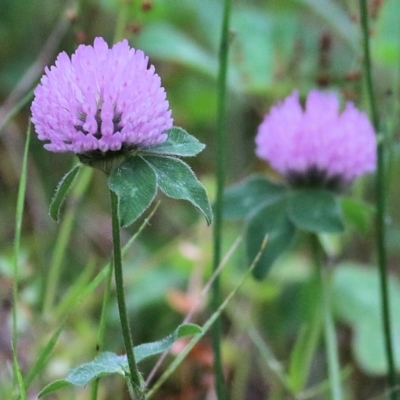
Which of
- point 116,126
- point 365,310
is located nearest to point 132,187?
point 116,126

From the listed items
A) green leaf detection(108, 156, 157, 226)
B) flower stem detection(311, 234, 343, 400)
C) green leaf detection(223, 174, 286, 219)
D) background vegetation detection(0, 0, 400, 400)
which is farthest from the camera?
background vegetation detection(0, 0, 400, 400)

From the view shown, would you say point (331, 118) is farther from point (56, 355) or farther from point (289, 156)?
point (56, 355)

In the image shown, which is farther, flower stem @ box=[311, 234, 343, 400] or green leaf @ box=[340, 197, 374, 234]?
green leaf @ box=[340, 197, 374, 234]

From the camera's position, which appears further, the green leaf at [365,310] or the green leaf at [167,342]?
the green leaf at [365,310]

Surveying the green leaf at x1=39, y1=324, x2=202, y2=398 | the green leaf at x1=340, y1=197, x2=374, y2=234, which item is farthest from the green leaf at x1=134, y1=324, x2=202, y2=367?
the green leaf at x1=340, y1=197, x2=374, y2=234

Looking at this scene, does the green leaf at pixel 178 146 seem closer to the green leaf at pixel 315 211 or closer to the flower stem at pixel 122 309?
the flower stem at pixel 122 309

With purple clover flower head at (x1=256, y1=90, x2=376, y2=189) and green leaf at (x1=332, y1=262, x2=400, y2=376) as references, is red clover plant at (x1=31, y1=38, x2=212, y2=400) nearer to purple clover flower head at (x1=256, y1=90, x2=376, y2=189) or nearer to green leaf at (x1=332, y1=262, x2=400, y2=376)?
purple clover flower head at (x1=256, y1=90, x2=376, y2=189)

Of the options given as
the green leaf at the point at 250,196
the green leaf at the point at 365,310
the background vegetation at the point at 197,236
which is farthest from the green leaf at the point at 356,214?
the green leaf at the point at 365,310
